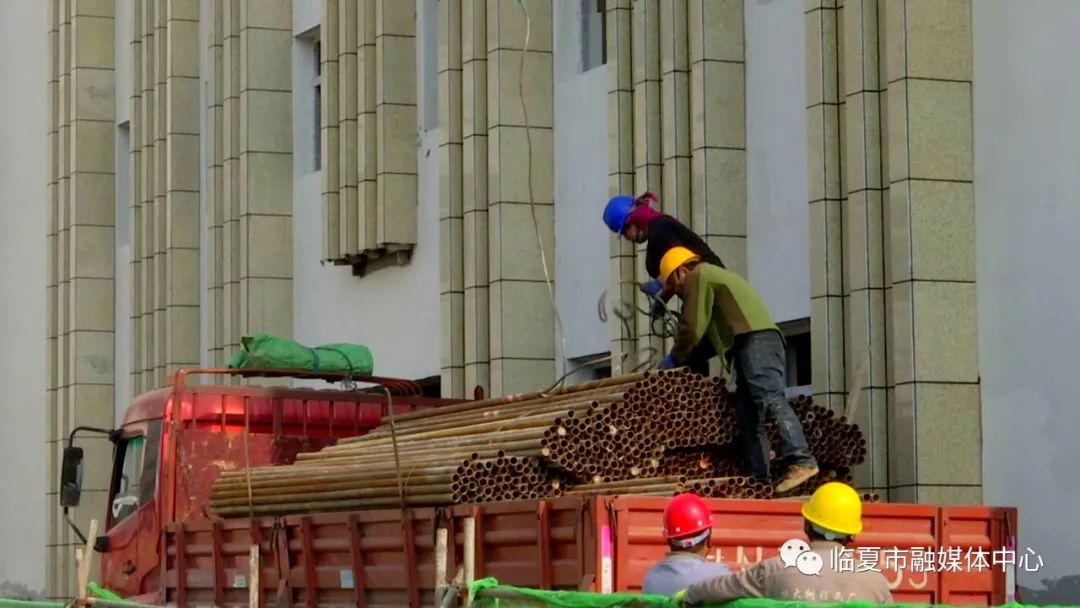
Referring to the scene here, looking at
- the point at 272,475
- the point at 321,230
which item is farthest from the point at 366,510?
the point at 321,230

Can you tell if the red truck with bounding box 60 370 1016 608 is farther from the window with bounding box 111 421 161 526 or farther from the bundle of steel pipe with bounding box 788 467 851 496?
the bundle of steel pipe with bounding box 788 467 851 496

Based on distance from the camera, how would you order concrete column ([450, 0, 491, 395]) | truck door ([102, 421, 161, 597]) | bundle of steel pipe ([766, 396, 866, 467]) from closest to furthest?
bundle of steel pipe ([766, 396, 866, 467]) → truck door ([102, 421, 161, 597]) → concrete column ([450, 0, 491, 395])

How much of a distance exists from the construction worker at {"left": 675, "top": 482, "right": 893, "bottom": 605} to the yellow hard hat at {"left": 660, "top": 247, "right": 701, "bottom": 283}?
157 inches

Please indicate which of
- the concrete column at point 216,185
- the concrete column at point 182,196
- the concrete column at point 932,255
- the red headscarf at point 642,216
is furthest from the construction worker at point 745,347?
the concrete column at point 182,196

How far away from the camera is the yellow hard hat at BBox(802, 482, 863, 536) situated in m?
9.78

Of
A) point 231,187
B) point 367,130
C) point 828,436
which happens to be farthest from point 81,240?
point 828,436

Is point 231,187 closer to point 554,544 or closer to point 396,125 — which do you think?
point 396,125

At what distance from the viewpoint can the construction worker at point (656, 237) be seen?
45.8 feet

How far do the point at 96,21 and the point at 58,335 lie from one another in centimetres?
507

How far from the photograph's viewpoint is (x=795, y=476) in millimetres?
12883

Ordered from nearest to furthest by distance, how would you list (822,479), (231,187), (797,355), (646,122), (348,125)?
(822,479) < (797,355) < (646,122) < (348,125) < (231,187)

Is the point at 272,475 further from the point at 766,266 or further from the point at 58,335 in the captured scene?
the point at 58,335

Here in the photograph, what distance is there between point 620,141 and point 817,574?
11.9m

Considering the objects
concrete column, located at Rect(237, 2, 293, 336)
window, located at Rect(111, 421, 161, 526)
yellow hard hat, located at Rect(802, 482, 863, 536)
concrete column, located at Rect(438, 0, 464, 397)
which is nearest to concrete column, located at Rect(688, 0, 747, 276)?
concrete column, located at Rect(438, 0, 464, 397)
